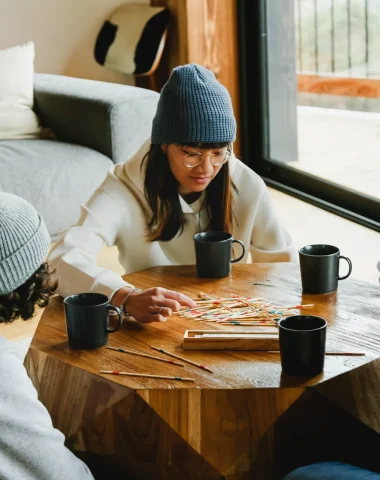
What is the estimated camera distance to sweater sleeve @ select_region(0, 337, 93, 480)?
117 cm

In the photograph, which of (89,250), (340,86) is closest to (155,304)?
(89,250)

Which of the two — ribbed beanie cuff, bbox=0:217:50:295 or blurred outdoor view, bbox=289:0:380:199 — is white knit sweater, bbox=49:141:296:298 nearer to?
ribbed beanie cuff, bbox=0:217:50:295

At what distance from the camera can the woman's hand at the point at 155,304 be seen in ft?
5.15

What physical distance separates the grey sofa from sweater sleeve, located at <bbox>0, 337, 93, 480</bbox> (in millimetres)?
2373

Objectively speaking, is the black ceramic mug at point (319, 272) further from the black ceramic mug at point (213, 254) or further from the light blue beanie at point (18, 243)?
the light blue beanie at point (18, 243)

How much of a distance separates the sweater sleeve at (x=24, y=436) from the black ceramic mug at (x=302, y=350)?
0.38 meters

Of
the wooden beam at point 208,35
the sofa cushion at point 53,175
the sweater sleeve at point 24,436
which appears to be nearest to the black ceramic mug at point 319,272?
the sweater sleeve at point 24,436

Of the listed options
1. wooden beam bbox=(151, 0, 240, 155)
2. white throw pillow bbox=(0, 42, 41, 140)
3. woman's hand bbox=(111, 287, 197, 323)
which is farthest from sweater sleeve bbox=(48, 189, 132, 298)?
wooden beam bbox=(151, 0, 240, 155)

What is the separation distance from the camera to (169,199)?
206 cm

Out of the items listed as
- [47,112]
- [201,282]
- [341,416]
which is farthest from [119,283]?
[47,112]

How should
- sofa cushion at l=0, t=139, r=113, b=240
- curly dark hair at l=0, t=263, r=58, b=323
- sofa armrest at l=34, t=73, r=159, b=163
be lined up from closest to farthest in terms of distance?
curly dark hair at l=0, t=263, r=58, b=323 < sofa cushion at l=0, t=139, r=113, b=240 < sofa armrest at l=34, t=73, r=159, b=163

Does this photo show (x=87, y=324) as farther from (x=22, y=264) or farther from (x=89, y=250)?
(x=89, y=250)

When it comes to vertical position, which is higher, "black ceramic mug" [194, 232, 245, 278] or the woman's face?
the woman's face

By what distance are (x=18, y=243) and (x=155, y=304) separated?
1.24 feet
